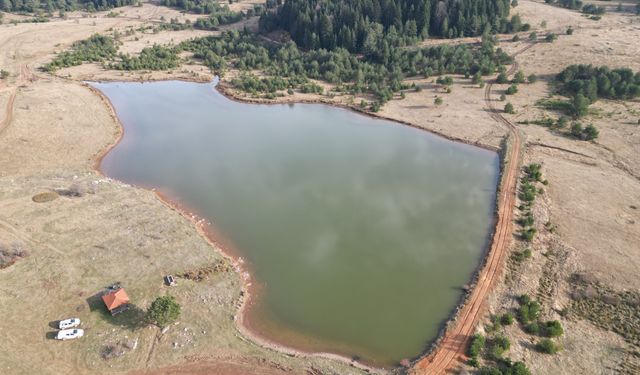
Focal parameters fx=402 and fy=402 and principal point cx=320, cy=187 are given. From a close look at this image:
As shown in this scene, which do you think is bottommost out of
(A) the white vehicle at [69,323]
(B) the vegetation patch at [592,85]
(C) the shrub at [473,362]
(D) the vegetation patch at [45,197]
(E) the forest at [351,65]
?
(C) the shrub at [473,362]

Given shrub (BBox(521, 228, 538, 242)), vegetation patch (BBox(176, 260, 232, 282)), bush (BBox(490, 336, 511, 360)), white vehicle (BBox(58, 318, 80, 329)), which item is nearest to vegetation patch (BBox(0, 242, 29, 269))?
white vehicle (BBox(58, 318, 80, 329))

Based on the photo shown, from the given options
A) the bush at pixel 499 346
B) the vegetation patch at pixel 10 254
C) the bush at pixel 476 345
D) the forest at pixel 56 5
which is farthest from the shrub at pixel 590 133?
the forest at pixel 56 5

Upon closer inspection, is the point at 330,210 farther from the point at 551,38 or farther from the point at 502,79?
the point at 551,38

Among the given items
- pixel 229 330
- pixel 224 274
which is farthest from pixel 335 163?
pixel 229 330

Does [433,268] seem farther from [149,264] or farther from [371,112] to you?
[371,112]

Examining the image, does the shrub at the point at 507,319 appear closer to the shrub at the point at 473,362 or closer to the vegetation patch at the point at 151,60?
the shrub at the point at 473,362

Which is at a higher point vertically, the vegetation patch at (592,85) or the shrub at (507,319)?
the vegetation patch at (592,85)

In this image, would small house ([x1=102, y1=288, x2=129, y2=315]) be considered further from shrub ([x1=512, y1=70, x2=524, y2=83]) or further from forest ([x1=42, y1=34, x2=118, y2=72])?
shrub ([x1=512, y1=70, x2=524, y2=83])
